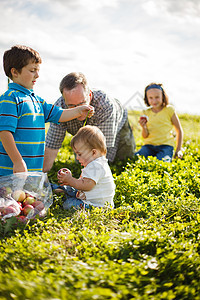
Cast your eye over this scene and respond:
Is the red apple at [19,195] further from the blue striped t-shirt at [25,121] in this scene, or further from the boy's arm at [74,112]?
the boy's arm at [74,112]

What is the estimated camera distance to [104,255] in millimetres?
2371

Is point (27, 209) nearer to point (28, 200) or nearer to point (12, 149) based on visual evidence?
point (28, 200)

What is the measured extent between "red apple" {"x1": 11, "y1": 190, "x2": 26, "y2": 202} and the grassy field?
0.31 m

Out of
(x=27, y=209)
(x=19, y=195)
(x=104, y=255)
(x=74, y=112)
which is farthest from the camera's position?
(x=74, y=112)

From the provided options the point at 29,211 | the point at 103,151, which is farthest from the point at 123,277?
the point at 103,151

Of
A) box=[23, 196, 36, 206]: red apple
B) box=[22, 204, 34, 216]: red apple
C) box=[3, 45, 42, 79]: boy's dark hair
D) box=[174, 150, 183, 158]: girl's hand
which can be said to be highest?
box=[3, 45, 42, 79]: boy's dark hair

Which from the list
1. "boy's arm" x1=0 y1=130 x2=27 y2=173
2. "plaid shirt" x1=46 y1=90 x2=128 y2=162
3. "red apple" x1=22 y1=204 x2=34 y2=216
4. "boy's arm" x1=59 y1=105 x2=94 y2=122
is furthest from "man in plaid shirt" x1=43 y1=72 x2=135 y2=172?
"red apple" x1=22 y1=204 x2=34 y2=216

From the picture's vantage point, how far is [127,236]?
8.46ft

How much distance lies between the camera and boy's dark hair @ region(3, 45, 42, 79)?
3438 mm

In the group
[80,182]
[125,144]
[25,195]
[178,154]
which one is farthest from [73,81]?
[178,154]

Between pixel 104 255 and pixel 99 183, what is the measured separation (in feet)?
3.53

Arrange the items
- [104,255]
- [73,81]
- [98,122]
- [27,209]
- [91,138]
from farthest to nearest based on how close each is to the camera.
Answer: [98,122]
[73,81]
[91,138]
[27,209]
[104,255]

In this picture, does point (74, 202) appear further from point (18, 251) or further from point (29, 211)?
point (18, 251)

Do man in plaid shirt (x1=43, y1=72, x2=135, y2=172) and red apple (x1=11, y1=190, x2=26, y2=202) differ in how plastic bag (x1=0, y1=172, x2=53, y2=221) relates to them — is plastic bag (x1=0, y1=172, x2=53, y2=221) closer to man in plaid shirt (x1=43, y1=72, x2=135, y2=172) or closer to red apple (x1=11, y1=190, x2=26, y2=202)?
red apple (x1=11, y1=190, x2=26, y2=202)
